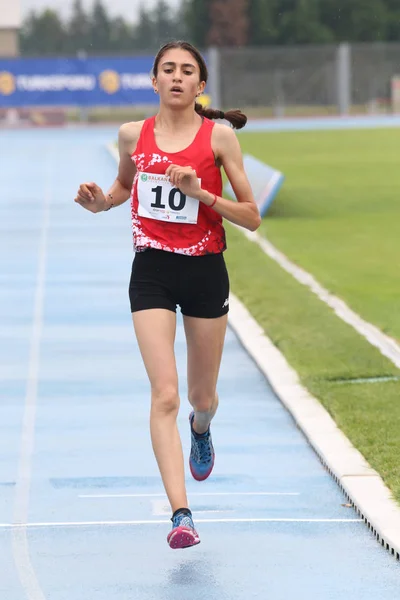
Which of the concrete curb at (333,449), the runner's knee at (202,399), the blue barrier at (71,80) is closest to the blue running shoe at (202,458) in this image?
the runner's knee at (202,399)

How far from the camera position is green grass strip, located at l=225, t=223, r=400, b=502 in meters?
7.89

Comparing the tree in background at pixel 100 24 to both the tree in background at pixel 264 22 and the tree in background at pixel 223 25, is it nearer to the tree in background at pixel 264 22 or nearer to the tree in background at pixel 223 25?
the tree in background at pixel 223 25

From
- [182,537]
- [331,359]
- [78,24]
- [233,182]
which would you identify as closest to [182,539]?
[182,537]

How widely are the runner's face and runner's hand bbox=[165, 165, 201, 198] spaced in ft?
1.26

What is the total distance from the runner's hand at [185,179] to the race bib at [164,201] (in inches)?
4.6

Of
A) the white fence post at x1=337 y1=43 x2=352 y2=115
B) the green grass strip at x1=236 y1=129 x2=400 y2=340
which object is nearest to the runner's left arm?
the green grass strip at x1=236 y1=129 x2=400 y2=340

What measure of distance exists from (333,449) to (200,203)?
2077mm

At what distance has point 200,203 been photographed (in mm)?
6156

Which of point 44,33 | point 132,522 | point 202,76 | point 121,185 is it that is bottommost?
point 44,33

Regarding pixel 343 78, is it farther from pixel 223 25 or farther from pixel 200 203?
pixel 200 203

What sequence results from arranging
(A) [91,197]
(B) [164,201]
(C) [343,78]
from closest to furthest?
(B) [164,201]
(A) [91,197]
(C) [343,78]

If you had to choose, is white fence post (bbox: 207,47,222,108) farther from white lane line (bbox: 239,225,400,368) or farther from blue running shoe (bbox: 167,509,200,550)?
blue running shoe (bbox: 167,509,200,550)

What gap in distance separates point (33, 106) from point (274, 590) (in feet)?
171

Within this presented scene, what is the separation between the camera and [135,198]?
6207 millimetres
